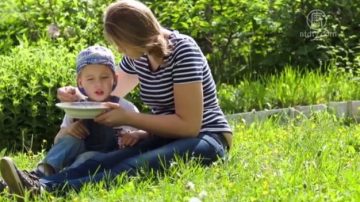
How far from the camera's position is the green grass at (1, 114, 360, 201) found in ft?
13.1

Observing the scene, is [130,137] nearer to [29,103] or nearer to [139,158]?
[139,158]

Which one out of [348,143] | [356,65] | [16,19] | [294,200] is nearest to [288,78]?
[356,65]

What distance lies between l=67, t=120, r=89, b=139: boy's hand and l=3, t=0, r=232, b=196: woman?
14cm

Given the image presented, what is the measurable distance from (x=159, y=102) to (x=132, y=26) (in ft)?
1.63

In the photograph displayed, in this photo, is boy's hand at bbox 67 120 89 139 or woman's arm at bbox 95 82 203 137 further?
boy's hand at bbox 67 120 89 139

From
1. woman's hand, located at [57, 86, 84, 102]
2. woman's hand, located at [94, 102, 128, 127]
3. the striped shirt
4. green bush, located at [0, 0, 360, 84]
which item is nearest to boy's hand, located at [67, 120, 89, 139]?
woman's hand, located at [57, 86, 84, 102]

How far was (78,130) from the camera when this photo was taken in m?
4.71

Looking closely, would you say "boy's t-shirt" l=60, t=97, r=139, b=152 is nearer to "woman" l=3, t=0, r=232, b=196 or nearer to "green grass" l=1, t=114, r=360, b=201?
"woman" l=3, t=0, r=232, b=196

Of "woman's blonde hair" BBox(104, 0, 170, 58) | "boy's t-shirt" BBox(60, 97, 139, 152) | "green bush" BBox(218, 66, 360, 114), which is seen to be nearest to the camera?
"woman's blonde hair" BBox(104, 0, 170, 58)

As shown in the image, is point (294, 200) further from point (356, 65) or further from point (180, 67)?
point (356, 65)

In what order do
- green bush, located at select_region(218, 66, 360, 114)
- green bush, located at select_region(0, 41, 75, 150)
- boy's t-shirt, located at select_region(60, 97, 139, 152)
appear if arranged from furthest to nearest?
green bush, located at select_region(218, 66, 360, 114) < green bush, located at select_region(0, 41, 75, 150) < boy's t-shirt, located at select_region(60, 97, 139, 152)

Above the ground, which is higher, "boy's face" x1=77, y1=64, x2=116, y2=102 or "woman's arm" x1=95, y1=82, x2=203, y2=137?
"boy's face" x1=77, y1=64, x2=116, y2=102

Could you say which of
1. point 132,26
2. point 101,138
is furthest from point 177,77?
point 101,138

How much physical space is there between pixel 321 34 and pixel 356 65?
22.4 inches
